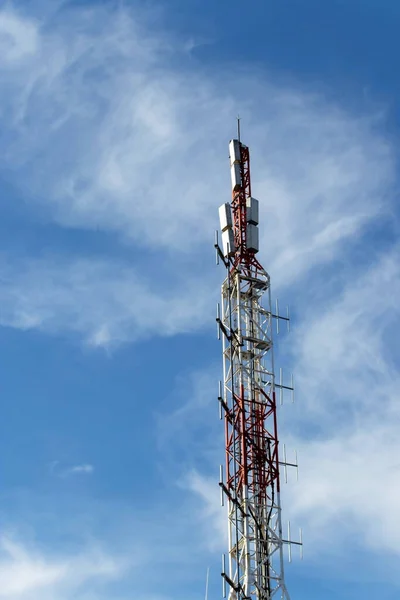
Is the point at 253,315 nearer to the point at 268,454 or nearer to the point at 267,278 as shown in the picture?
the point at 267,278

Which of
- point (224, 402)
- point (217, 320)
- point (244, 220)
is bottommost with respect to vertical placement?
point (224, 402)

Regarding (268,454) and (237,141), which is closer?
(268,454)

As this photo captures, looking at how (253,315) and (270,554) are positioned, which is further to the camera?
(253,315)

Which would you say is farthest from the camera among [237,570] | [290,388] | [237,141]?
[237,141]

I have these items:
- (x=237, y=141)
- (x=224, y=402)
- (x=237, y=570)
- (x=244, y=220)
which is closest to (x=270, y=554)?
(x=237, y=570)

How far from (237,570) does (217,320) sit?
56.6 ft

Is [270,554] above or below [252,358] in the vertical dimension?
below

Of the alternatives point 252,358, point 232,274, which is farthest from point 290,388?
point 232,274

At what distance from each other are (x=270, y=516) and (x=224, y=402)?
8.13 m

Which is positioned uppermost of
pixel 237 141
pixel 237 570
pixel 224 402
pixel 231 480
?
pixel 237 141

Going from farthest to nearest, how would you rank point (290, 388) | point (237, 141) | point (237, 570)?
point (237, 141) < point (290, 388) < point (237, 570)

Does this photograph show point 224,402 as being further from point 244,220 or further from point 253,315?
point 244,220

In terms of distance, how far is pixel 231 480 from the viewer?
82.8m

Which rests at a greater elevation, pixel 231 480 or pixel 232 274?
pixel 232 274
